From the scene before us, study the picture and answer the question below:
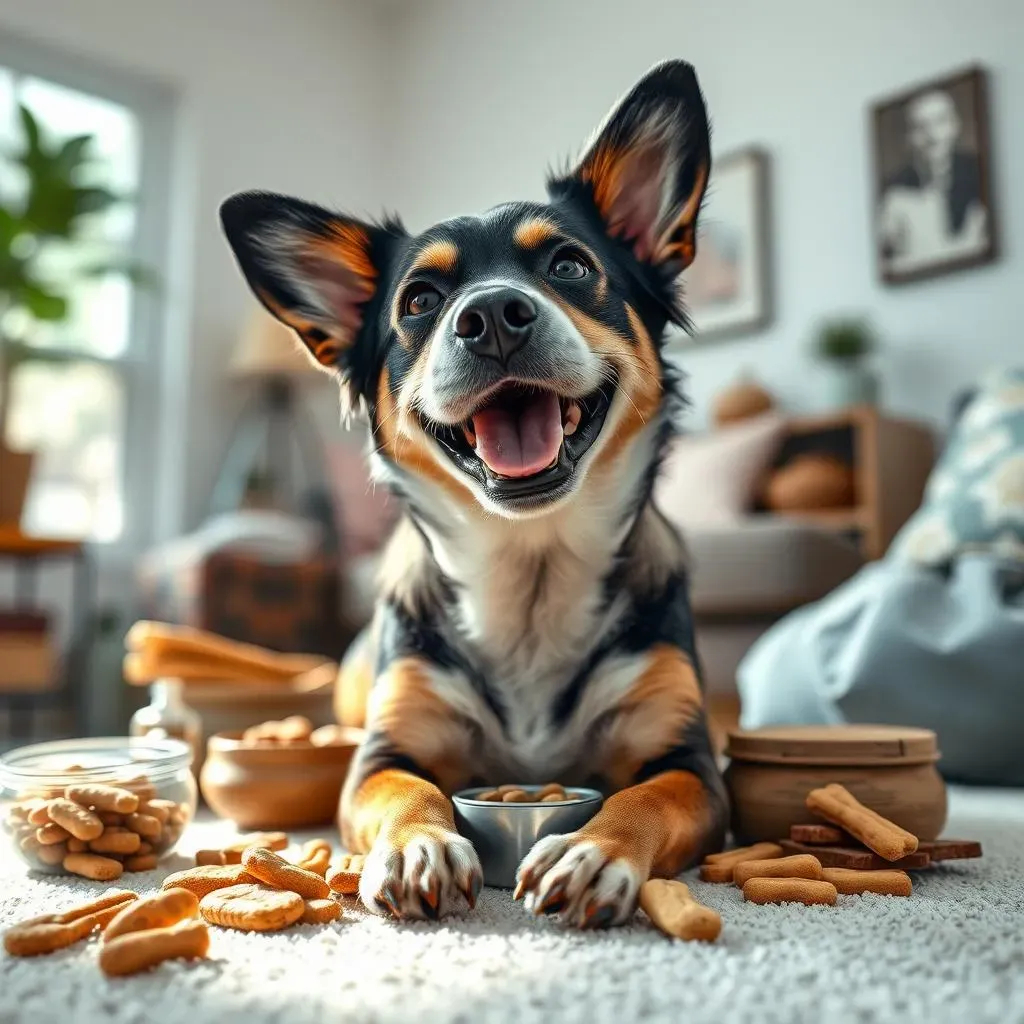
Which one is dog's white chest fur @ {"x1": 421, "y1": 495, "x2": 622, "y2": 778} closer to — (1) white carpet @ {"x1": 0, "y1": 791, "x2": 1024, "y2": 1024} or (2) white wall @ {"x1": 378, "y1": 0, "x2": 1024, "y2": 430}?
(1) white carpet @ {"x1": 0, "y1": 791, "x2": 1024, "y2": 1024}

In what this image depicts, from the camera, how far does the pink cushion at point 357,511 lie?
4074mm

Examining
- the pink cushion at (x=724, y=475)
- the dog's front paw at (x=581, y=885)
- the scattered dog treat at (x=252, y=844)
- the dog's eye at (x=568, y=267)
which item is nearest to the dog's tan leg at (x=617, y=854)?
the dog's front paw at (x=581, y=885)

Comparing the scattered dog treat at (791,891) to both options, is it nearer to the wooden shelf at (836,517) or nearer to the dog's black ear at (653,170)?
the dog's black ear at (653,170)

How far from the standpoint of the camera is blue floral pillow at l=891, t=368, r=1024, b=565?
6.48 ft

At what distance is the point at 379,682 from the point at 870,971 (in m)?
0.67

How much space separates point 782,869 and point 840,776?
0.17m

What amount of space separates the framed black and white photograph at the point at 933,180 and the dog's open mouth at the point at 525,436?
2.52m

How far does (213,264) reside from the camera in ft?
14.9

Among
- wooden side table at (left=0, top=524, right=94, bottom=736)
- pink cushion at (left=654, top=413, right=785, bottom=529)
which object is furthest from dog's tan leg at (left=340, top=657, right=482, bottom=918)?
wooden side table at (left=0, top=524, right=94, bottom=736)

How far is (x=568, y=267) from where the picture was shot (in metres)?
1.11

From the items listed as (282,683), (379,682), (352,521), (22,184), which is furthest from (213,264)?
(379,682)

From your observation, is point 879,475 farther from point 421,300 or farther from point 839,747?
point 421,300

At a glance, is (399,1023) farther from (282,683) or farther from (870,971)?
(282,683)

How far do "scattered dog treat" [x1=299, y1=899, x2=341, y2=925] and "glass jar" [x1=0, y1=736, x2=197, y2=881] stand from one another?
297 mm
